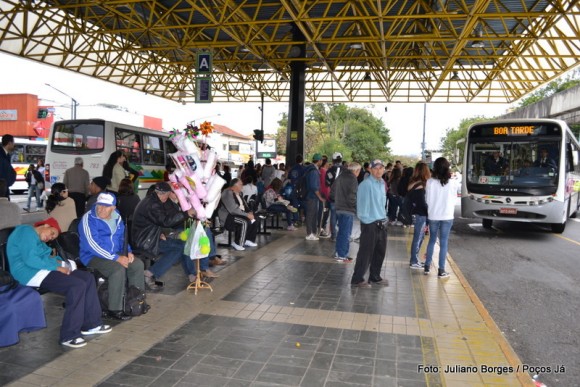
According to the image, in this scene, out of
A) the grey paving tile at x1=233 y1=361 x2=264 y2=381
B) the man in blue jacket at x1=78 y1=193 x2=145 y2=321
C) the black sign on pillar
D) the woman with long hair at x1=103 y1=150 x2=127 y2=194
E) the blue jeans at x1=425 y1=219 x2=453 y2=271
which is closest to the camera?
the grey paving tile at x1=233 y1=361 x2=264 y2=381

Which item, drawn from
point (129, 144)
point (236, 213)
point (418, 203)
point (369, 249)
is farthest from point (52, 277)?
point (129, 144)

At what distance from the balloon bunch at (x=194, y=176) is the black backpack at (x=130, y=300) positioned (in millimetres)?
1326

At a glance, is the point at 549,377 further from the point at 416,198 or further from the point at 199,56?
the point at 199,56

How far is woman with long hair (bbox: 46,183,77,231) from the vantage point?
20.6 feet

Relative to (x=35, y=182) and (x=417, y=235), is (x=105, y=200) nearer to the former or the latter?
(x=417, y=235)

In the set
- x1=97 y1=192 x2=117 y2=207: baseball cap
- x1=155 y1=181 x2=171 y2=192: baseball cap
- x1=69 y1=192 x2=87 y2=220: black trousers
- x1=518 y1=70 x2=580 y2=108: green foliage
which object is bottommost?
x1=69 y1=192 x2=87 y2=220: black trousers

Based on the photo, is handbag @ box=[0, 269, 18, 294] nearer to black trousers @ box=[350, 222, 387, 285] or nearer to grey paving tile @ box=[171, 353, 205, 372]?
grey paving tile @ box=[171, 353, 205, 372]

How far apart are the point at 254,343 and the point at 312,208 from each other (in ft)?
21.0

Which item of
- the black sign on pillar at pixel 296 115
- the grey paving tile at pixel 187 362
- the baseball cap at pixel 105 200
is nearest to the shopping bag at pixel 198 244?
the baseball cap at pixel 105 200

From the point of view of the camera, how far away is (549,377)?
4.14 metres

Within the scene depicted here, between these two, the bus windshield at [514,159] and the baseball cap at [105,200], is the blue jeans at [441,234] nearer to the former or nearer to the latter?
the baseball cap at [105,200]

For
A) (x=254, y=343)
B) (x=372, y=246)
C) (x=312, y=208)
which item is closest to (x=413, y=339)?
(x=254, y=343)

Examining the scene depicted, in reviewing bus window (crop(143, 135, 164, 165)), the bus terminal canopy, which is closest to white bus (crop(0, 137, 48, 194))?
the bus terminal canopy

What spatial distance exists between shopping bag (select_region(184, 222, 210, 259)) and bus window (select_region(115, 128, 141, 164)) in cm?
938
